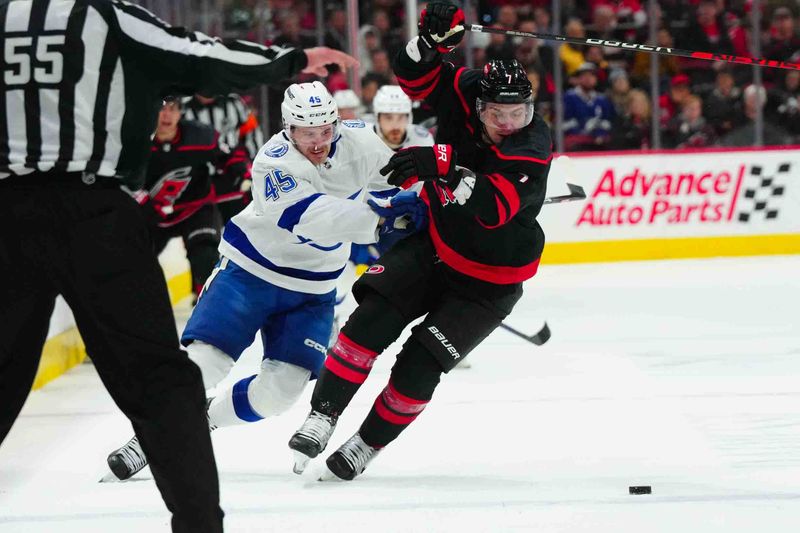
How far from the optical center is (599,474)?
3.16 meters

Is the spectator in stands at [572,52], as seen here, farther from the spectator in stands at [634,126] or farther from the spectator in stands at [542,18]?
the spectator in stands at [634,126]

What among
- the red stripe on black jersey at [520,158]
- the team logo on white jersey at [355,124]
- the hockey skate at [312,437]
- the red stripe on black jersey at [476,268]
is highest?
the red stripe on black jersey at [520,158]

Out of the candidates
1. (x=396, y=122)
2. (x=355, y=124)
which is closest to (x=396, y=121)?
(x=396, y=122)

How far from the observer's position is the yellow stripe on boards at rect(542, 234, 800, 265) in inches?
301

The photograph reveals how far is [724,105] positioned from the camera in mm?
8367

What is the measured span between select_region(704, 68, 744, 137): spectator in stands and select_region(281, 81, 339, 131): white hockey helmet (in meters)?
5.80

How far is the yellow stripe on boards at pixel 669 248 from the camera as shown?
7656mm

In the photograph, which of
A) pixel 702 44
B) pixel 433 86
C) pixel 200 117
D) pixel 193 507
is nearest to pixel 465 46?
pixel 702 44

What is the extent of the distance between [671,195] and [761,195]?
60 cm

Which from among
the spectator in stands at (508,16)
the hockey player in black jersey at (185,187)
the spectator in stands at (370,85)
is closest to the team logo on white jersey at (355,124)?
the hockey player in black jersey at (185,187)

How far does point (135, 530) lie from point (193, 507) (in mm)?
826

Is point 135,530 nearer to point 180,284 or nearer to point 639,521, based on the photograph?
point 639,521

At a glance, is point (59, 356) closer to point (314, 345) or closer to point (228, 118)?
point (314, 345)

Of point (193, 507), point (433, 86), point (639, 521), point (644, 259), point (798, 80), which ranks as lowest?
point (644, 259)
